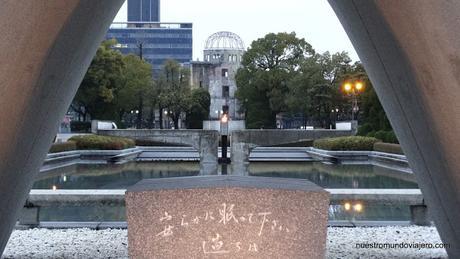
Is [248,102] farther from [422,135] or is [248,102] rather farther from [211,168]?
[422,135]

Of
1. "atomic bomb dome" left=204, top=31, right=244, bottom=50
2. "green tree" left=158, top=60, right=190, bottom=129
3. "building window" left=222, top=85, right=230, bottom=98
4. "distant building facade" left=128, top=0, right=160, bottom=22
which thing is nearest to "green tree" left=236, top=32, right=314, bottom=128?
"green tree" left=158, top=60, right=190, bottom=129

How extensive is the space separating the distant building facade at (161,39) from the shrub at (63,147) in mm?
92856

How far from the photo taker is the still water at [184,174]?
1109 centimetres

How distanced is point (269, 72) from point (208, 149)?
2139 cm

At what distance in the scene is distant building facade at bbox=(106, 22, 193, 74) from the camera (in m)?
124

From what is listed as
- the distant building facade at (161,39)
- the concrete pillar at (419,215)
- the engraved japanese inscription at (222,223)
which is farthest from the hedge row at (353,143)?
the distant building facade at (161,39)

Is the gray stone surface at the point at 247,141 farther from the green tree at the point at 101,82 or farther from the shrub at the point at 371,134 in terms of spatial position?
the green tree at the point at 101,82

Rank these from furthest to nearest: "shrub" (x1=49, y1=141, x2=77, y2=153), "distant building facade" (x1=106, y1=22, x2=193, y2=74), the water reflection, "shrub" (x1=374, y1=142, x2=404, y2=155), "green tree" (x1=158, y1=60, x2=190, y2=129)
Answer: "distant building facade" (x1=106, y1=22, x2=193, y2=74)
"green tree" (x1=158, y1=60, x2=190, y2=129)
"shrub" (x1=49, y1=141, x2=77, y2=153)
"shrub" (x1=374, y1=142, x2=404, y2=155)
the water reflection

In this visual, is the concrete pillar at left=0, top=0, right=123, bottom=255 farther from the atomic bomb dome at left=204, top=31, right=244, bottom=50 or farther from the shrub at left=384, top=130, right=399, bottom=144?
the atomic bomb dome at left=204, top=31, right=244, bottom=50

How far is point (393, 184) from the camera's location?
19.4m

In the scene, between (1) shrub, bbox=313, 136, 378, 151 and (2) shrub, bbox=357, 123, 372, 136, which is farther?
(2) shrub, bbox=357, 123, 372, 136

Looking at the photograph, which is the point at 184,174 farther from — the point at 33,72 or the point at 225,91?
the point at 225,91

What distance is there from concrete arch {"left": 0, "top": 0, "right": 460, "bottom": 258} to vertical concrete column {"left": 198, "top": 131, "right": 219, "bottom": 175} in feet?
76.1

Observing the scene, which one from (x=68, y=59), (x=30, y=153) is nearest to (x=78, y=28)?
(x=68, y=59)
